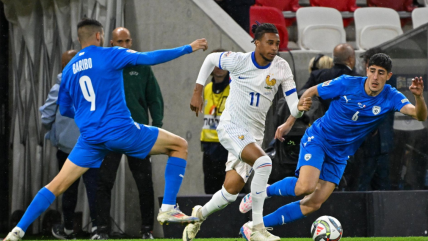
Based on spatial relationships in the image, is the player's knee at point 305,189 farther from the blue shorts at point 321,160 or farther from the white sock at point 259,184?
the white sock at point 259,184

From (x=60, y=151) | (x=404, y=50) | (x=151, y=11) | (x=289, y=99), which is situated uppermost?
(x=151, y=11)

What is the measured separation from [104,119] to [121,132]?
186mm

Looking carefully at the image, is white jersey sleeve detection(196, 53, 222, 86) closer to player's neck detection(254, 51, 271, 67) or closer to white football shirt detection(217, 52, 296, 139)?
white football shirt detection(217, 52, 296, 139)

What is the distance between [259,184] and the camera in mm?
5750

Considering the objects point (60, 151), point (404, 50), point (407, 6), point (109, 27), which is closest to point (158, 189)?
point (60, 151)

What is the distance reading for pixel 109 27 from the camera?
335 inches

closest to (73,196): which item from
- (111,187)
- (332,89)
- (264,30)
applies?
(111,187)

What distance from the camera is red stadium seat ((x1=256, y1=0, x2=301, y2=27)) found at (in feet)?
36.4

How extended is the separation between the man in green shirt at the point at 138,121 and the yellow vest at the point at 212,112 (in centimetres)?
54

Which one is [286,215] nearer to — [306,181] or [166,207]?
[306,181]

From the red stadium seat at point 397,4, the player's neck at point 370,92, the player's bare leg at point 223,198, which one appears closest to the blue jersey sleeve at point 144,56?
the player's bare leg at point 223,198

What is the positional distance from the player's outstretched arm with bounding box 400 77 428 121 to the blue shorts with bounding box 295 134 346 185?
2.82 ft

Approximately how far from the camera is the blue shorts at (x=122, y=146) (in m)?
5.65

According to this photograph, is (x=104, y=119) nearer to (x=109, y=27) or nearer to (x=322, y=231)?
(x=322, y=231)
